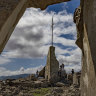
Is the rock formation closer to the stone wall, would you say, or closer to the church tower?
the church tower

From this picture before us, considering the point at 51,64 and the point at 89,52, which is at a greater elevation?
the point at 51,64

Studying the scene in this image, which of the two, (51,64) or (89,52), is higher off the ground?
(51,64)

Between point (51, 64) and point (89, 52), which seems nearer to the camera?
point (89, 52)

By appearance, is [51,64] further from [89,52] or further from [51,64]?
[89,52]

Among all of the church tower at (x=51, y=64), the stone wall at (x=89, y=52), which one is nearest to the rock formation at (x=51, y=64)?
the church tower at (x=51, y=64)

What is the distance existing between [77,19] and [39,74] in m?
35.4

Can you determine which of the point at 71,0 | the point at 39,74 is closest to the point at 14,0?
the point at 71,0

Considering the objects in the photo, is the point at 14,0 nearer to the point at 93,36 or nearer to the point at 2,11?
the point at 2,11

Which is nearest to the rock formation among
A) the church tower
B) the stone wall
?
the church tower

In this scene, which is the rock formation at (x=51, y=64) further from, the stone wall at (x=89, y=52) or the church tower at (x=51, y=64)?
the stone wall at (x=89, y=52)

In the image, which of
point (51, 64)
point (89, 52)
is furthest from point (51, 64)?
point (89, 52)

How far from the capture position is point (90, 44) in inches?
171

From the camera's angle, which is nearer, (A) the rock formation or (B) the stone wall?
(B) the stone wall

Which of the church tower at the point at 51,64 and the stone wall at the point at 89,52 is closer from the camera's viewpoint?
the stone wall at the point at 89,52
